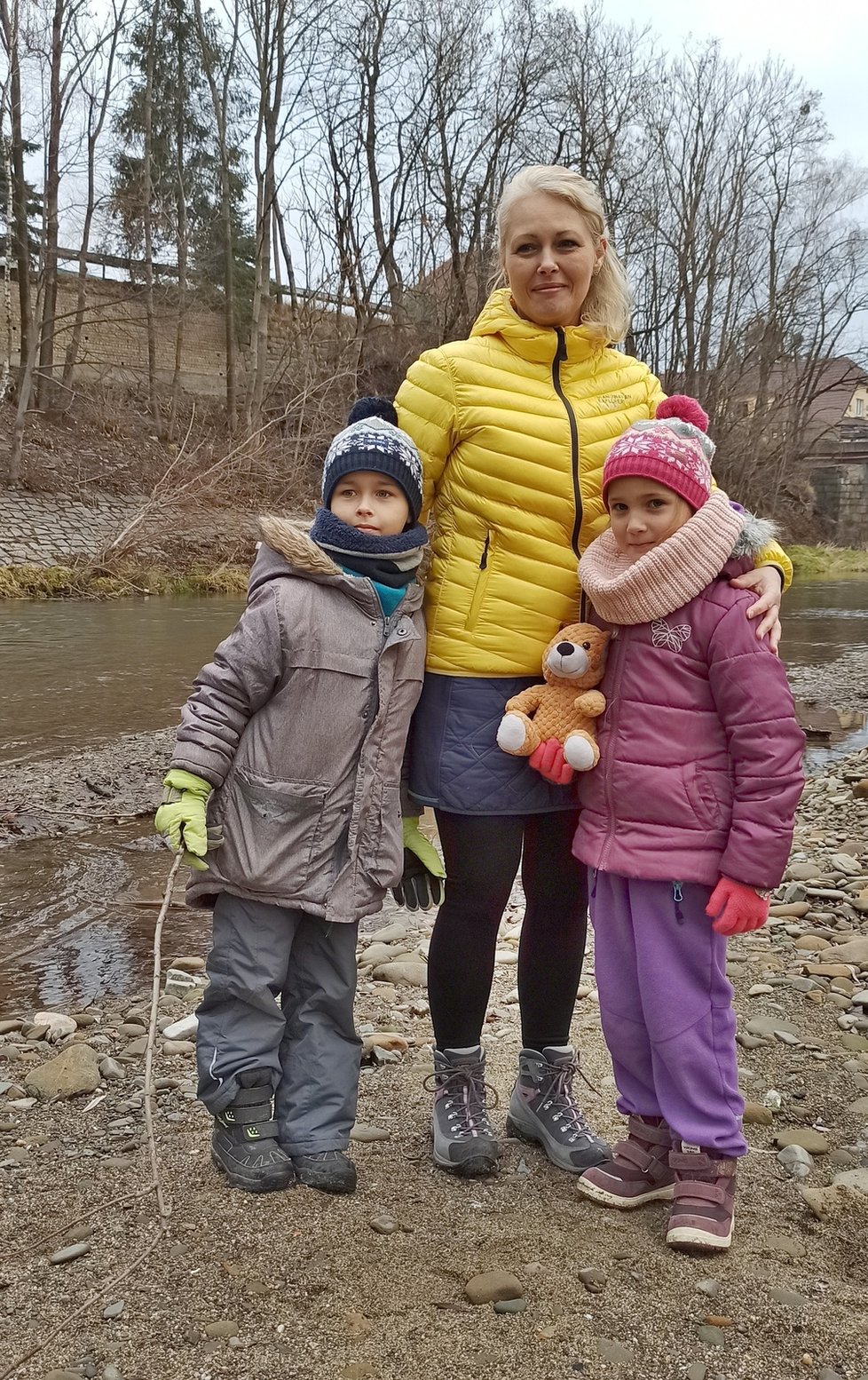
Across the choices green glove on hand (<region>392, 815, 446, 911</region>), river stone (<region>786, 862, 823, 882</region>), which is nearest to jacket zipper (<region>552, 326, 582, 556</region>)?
green glove on hand (<region>392, 815, 446, 911</region>)

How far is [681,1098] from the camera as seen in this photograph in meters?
2.40

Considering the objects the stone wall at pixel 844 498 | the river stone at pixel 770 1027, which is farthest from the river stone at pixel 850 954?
the stone wall at pixel 844 498

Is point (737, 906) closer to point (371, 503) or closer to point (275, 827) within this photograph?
point (275, 827)

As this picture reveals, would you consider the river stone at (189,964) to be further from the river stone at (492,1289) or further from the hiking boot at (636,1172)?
the river stone at (492,1289)

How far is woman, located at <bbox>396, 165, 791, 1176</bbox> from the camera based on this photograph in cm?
261

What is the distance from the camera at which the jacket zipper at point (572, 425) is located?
263 centimetres

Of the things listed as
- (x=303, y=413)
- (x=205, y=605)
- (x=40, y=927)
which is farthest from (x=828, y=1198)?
(x=303, y=413)

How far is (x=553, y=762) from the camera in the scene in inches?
98.0

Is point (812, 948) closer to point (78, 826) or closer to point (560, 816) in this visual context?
point (560, 816)

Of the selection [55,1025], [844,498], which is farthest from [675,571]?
[844,498]

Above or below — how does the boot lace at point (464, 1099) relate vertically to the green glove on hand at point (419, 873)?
below

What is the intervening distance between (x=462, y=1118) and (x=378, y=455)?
1.59 meters

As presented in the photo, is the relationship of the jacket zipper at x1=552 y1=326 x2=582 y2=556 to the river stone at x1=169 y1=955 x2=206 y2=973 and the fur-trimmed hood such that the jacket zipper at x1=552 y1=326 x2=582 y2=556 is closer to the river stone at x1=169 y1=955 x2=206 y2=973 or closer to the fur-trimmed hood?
the fur-trimmed hood

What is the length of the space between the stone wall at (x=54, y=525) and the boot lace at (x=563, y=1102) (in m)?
16.1
